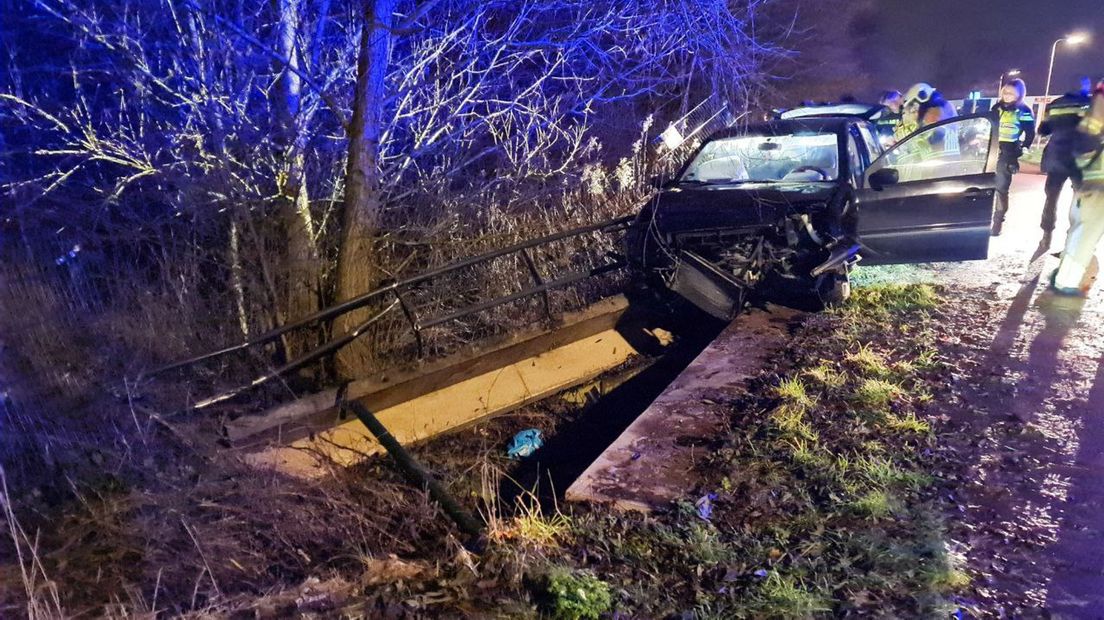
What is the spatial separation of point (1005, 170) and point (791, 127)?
11.4 ft

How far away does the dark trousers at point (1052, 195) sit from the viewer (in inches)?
295

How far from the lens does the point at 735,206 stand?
629cm

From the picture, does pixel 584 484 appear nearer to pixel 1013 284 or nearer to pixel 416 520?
pixel 416 520

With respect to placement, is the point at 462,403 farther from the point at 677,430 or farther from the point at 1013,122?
the point at 1013,122

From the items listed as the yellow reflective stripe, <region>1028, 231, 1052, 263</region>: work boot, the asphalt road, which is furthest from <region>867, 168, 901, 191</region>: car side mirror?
<region>1028, 231, 1052, 263</region>: work boot

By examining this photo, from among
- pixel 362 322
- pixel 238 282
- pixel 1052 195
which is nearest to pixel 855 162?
pixel 1052 195

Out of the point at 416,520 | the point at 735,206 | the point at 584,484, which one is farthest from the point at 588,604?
the point at 735,206

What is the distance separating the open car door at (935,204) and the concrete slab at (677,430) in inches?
55.0

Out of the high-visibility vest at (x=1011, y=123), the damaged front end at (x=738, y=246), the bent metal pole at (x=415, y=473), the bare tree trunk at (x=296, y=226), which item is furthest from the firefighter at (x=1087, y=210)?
the bare tree trunk at (x=296, y=226)

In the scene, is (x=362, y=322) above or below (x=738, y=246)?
below

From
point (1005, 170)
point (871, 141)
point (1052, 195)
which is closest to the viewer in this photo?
point (871, 141)

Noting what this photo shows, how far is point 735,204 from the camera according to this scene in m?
6.30

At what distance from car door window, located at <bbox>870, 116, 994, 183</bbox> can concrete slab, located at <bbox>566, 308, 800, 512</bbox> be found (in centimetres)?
216

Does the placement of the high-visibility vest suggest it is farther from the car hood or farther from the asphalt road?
the car hood
